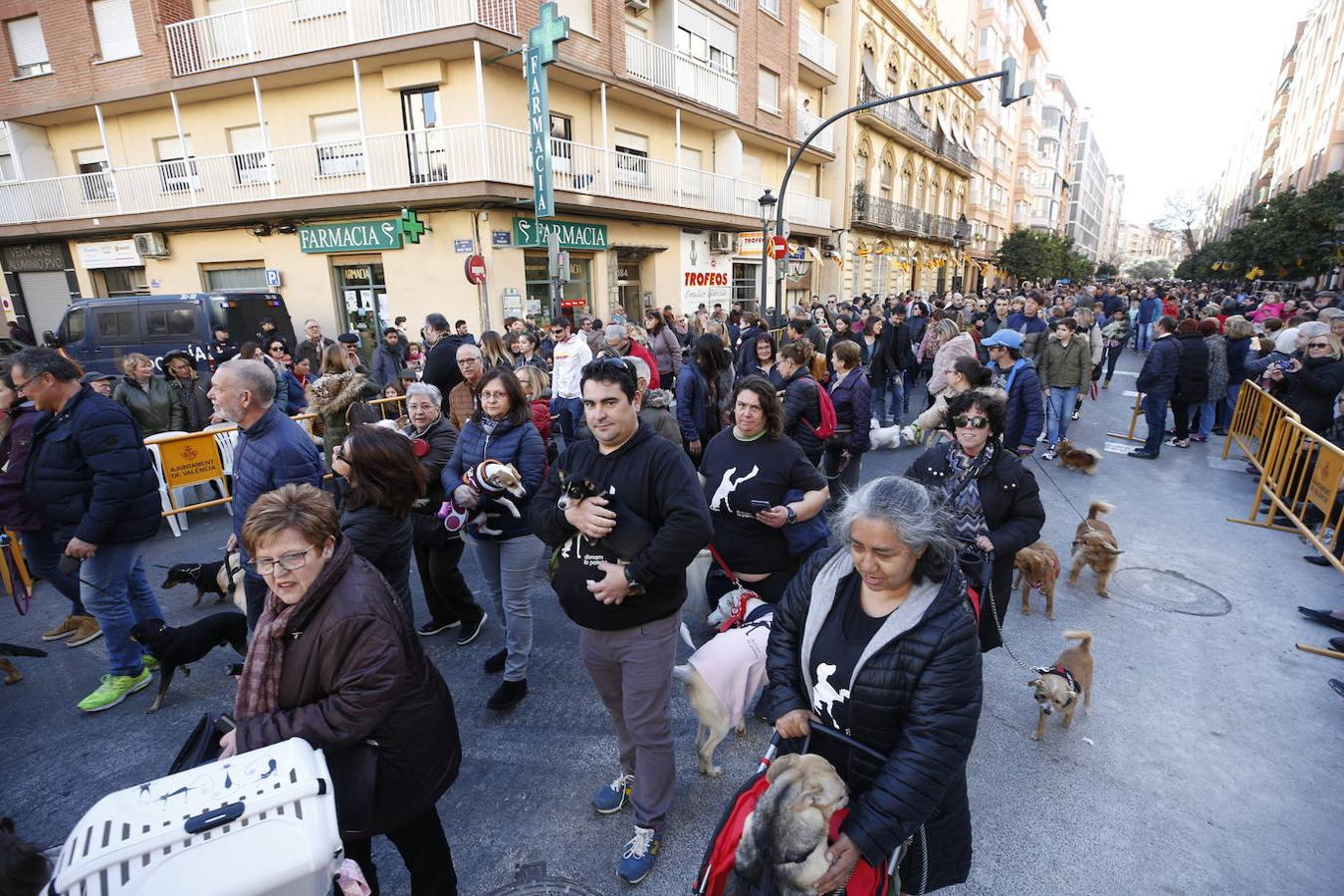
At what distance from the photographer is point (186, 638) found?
3455mm

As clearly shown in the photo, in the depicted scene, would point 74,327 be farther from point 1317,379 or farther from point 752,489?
point 1317,379

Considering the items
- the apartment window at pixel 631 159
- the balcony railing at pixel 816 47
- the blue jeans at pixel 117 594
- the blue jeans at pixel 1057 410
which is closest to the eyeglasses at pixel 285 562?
the blue jeans at pixel 117 594

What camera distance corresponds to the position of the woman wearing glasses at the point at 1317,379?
20.4 feet

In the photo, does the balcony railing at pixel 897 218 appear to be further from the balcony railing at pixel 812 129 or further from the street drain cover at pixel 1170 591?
the street drain cover at pixel 1170 591

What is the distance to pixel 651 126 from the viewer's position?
17766mm

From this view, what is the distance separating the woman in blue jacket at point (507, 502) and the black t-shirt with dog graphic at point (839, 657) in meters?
1.97

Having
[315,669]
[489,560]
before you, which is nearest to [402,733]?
[315,669]

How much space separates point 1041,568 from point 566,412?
195 inches

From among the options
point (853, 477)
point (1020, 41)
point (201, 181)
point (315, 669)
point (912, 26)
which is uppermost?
point (1020, 41)

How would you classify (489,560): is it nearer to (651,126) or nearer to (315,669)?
(315,669)

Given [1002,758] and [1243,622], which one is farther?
[1243,622]

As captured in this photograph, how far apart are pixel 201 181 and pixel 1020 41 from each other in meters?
57.5

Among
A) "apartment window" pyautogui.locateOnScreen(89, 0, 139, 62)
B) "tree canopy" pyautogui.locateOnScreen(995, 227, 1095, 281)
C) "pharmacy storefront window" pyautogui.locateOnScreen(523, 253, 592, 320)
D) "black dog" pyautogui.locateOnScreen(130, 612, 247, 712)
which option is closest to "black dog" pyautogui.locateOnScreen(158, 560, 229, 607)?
"black dog" pyautogui.locateOnScreen(130, 612, 247, 712)

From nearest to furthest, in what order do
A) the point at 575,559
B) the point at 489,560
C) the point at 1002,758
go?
1. the point at 575,559
2. the point at 1002,758
3. the point at 489,560
